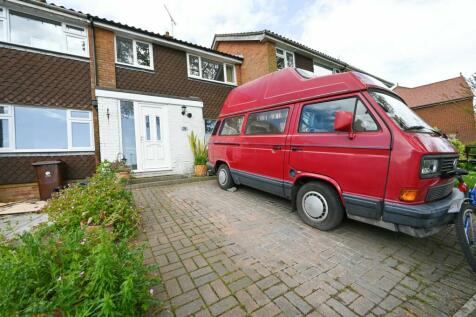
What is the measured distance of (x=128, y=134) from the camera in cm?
736

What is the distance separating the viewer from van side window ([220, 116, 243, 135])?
15.9 ft

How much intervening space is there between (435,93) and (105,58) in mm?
31961

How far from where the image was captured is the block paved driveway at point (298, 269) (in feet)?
5.54

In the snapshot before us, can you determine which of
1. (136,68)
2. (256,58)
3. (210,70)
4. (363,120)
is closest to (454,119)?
(256,58)

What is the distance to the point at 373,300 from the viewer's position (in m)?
1.74

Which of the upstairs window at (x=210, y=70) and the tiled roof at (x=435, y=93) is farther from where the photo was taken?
the tiled roof at (x=435, y=93)

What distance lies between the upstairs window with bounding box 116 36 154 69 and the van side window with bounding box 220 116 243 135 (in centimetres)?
507

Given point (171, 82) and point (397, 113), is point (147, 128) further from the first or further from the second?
point (397, 113)

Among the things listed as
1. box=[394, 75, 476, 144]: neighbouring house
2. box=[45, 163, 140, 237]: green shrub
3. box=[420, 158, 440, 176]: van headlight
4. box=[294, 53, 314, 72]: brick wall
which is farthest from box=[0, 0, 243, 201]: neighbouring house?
box=[394, 75, 476, 144]: neighbouring house

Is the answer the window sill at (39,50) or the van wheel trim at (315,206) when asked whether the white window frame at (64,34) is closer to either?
the window sill at (39,50)

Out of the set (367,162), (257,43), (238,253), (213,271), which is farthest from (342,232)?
(257,43)

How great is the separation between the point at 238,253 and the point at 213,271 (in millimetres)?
429

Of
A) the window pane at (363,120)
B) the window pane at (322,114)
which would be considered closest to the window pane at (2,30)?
the window pane at (322,114)

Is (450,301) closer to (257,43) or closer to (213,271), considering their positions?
(213,271)
